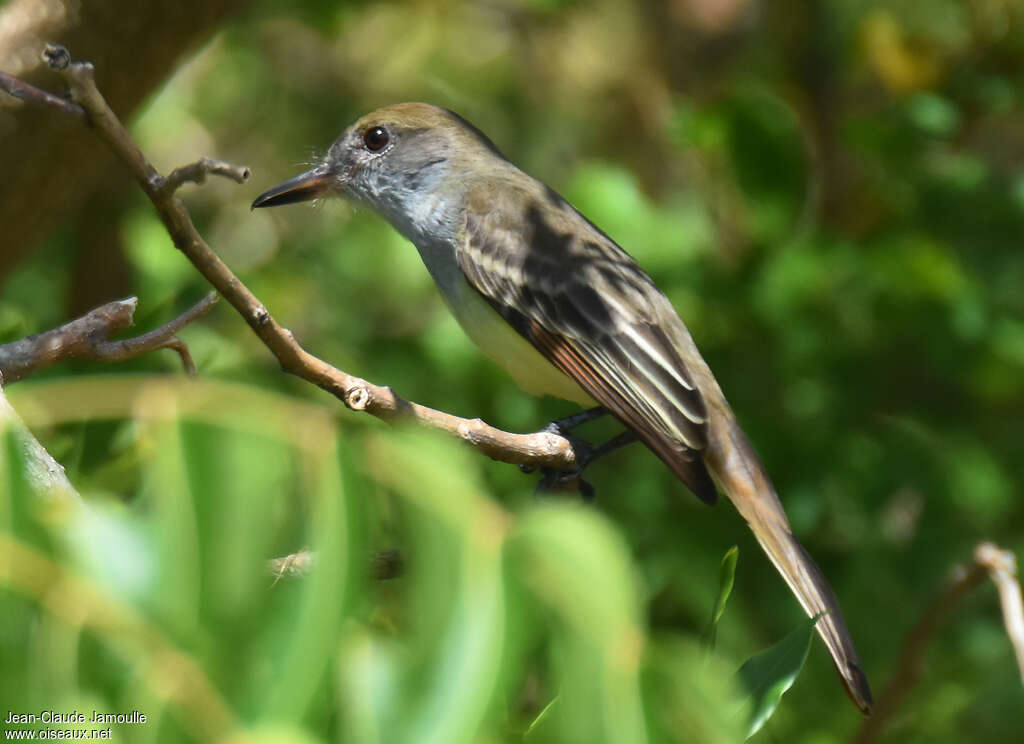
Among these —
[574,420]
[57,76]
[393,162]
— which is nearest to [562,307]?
[574,420]

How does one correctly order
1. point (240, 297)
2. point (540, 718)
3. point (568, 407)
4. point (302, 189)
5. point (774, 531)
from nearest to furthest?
1. point (540, 718)
2. point (240, 297)
3. point (774, 531)
4. point (302, 189)
5. point (568, 407)

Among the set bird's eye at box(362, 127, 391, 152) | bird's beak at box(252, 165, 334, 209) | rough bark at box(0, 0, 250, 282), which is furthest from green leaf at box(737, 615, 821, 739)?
bird's eye at box(362, 127, 391, 152)

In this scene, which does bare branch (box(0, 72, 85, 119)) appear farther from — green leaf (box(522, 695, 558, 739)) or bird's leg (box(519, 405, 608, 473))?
bird's leg (box(519, 405, 608, 473))

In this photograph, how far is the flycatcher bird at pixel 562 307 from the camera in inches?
151

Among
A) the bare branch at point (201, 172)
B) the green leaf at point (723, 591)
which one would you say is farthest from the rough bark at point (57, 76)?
the green leaf at point (723, 591)

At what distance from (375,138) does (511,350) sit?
4.26 ft

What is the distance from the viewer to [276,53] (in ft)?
28.5

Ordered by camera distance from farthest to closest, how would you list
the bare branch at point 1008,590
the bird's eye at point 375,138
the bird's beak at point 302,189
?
the bird's eye at point 375,138 → the bird's beak at point 302,189 → the bare branch at point 1008,590

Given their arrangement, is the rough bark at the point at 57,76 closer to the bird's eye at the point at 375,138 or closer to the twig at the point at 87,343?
the bird's eye at the point at 375,138

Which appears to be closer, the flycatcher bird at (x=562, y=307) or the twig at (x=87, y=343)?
the twig at (x=87, y=343)

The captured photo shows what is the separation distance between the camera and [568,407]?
510cm

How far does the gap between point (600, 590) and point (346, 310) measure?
5.08m

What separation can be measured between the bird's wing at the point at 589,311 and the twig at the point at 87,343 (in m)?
1.63

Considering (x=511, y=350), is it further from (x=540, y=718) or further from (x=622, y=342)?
(x=540, y=718)
